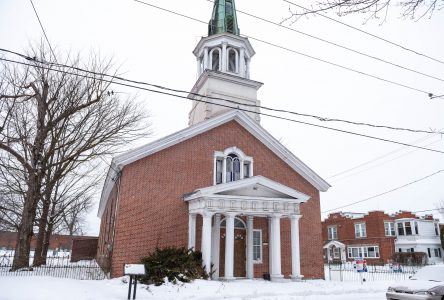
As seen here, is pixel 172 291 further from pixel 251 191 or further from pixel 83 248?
pixel 83 248

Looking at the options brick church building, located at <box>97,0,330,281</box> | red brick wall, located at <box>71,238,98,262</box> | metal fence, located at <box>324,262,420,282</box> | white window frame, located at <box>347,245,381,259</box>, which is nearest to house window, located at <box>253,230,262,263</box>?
brick church building, located at <box>97,0,330,281</box>

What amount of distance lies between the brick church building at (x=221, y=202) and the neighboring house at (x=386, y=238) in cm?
2779

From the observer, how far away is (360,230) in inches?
1967

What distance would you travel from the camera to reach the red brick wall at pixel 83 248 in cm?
3596

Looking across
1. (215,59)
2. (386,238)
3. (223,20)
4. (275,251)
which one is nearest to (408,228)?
(386,238)

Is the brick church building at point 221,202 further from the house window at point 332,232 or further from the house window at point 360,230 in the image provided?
the house window at point 332,232

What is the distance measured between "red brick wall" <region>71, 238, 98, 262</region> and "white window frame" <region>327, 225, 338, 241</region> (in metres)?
34.2

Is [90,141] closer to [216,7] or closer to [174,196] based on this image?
[174,196]

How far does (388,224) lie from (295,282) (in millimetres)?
36487

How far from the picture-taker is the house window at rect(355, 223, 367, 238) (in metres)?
49.4

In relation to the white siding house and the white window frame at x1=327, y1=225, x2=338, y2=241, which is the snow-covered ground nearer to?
the white siding house

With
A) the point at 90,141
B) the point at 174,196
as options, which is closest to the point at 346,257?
the point at 174,196

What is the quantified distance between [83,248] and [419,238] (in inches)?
1595

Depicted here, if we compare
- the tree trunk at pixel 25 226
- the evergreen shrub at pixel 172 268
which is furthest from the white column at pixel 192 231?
the tree trunk at pixel 25 226
